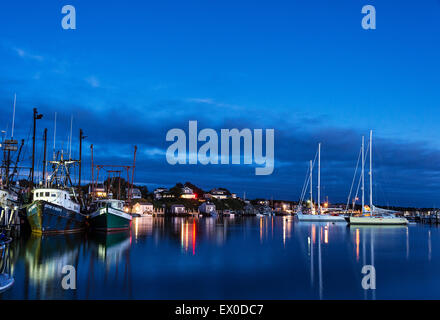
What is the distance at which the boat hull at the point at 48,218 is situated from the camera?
1641 inches

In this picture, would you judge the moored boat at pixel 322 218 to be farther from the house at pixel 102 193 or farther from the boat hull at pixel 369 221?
the house at pixel 102 193

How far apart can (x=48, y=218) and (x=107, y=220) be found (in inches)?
382

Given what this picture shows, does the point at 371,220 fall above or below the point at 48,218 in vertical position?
below

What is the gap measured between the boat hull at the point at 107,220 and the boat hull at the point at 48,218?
480 cm

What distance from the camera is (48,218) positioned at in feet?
142

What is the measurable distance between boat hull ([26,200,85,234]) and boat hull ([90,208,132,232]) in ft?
15.7

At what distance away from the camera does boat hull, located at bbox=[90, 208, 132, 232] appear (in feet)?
171

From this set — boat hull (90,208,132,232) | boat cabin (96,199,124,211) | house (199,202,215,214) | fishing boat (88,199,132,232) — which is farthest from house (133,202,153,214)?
boat hull (90,208,132,232)

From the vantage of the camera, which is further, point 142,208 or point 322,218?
point 142,208

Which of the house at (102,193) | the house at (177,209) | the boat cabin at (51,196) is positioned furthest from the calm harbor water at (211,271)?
the house at (177,209)

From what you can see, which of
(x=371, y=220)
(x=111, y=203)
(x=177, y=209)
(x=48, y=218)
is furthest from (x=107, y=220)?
(x=177, y=209)

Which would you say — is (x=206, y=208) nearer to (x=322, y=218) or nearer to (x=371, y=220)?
(x=322, y=218)

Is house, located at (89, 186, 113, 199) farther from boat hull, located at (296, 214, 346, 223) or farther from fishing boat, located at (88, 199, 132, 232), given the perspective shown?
boat hull, located at (296, 214, 346, 223)
